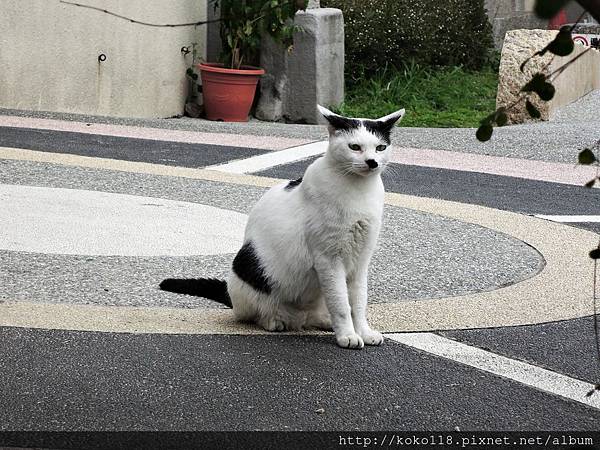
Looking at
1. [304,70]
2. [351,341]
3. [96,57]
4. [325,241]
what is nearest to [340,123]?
[325,241]

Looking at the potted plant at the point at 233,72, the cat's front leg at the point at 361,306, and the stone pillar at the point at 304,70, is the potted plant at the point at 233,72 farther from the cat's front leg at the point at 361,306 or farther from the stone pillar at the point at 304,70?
the cat's front leg at the point at 361,306

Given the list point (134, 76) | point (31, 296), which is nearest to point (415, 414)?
point (31, 296)

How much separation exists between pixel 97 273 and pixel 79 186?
7.38ft

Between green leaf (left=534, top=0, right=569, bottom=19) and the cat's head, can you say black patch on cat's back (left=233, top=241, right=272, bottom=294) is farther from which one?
green leaf (left=534, top=0, right=569, bottom=19)

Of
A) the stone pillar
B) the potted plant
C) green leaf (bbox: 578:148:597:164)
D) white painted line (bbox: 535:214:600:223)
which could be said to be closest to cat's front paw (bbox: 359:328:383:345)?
green leaf (bbox: 578:148:597:164)

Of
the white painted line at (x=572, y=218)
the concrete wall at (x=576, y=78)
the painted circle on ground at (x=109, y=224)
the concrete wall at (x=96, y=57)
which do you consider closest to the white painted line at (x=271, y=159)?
the painted circle on ground at (x=109, y=224)

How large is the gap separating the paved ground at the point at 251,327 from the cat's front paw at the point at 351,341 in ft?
0.16

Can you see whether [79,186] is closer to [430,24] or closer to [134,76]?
[134,76]

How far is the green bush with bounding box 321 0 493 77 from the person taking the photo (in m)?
16.1

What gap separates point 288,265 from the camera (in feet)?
13.5

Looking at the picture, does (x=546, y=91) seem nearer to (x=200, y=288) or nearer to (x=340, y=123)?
(x=340, y=123)

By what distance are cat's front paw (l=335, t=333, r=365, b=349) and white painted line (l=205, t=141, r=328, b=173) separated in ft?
14.8

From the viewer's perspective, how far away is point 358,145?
400cm

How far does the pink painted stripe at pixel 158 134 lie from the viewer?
987 cm
